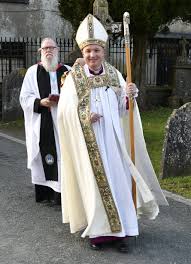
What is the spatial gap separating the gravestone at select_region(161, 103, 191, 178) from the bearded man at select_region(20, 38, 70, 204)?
1.79 metres

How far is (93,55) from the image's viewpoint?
4.93m

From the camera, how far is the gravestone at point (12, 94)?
1386 cm

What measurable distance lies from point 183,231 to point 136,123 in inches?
48.7

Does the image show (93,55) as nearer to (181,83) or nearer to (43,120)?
(43,120)

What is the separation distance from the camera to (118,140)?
4992 mm

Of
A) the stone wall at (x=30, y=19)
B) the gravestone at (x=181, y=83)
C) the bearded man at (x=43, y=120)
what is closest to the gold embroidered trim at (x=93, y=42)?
the bearded man at (x=43, y=120)

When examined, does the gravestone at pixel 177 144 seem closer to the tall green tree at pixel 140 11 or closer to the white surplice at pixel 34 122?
A: the white surplice at pixel 34 122

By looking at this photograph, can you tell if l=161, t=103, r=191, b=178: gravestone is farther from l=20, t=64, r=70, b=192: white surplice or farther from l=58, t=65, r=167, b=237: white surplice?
l=58, t=65, r=167, b=237: white surplice

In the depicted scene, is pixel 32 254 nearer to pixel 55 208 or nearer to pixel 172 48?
pixel 55 208

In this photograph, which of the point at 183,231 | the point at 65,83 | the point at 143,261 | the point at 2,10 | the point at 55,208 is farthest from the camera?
the point at 2,10

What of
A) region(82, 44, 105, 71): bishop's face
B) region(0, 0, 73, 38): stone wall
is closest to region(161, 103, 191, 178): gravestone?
region(82, 44, 105, 71): bishop's face

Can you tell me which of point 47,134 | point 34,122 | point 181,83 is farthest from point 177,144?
point 181,83

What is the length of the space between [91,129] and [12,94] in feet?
30.2

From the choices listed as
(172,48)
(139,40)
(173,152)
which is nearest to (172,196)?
(173,152)
